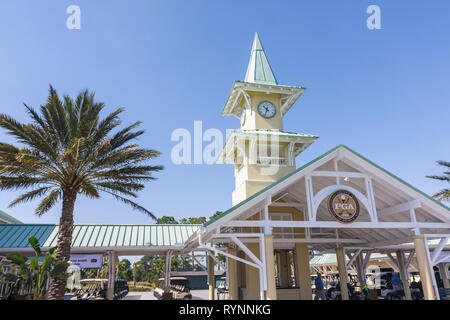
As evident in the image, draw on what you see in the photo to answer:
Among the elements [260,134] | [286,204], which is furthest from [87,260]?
[260,134]

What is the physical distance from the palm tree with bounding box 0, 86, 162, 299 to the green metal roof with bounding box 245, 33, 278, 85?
8.40 metres

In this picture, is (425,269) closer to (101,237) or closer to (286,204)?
(286,204)

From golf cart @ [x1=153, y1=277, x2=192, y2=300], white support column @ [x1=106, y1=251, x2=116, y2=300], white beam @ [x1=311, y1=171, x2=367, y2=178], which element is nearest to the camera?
white beam @ [x1=311, y1=171, x2=367, y2=178]

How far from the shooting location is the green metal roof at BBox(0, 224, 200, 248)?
18.2 metres

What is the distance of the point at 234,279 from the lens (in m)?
17.9

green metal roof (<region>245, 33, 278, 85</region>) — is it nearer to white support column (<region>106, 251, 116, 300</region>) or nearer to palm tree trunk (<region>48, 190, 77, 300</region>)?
palm tree trunk (<region>48, 190, 77, 300</region>)

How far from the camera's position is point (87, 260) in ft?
60.9

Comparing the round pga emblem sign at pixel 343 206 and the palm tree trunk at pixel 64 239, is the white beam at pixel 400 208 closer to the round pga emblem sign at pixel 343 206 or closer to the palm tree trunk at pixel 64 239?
the round pga emblem sign at pixel 343 206

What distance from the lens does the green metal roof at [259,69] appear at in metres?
20.5

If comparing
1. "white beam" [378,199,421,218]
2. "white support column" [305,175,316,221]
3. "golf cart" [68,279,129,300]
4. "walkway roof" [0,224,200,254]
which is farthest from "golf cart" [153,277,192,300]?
"white beam" [378,199,421,218]

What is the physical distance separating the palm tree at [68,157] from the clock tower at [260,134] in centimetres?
486
